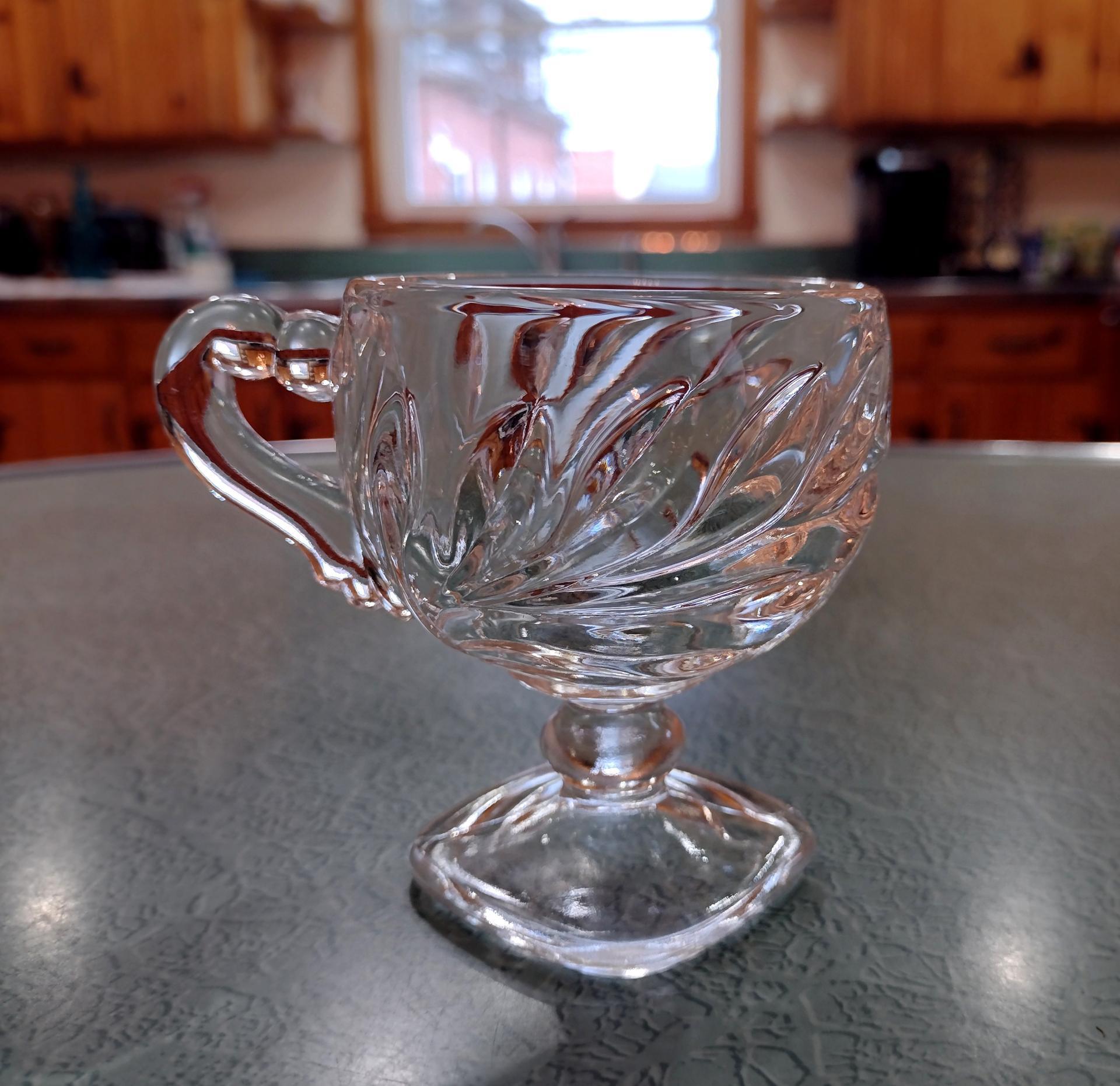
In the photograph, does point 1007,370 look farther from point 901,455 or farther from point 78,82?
point 78,82

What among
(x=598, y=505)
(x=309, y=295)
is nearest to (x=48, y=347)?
(x=309, y=295)

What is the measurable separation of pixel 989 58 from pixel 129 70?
2090 millimetres

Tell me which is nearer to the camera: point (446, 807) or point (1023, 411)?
point (446, 807)

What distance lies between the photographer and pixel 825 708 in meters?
0.40

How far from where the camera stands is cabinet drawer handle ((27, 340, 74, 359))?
2.44 metres

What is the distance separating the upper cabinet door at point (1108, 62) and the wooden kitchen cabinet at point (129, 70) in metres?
2.03

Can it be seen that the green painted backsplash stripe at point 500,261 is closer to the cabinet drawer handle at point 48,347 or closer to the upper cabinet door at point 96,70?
the upper cabinet door at point 96,70

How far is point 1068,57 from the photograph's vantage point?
2559 mm

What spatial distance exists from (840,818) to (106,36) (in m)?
3.07

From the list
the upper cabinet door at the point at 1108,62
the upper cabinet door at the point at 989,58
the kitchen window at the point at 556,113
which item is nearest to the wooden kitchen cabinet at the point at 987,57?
the upper cabinet door at the point at 989,58

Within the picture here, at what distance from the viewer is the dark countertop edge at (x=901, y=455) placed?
33.0 inches

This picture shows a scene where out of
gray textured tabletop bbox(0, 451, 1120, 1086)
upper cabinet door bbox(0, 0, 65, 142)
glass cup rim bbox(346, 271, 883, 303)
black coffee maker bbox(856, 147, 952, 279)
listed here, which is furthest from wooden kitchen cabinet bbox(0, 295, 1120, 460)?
glass cup rim bbox(346, 271, 883, 303)

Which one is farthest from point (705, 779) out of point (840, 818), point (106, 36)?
point (106, 36)

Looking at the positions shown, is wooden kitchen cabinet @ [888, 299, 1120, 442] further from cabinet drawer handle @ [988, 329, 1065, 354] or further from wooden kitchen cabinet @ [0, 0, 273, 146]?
wooden kitchen cabinet @ [0, 0, 273, 146]
